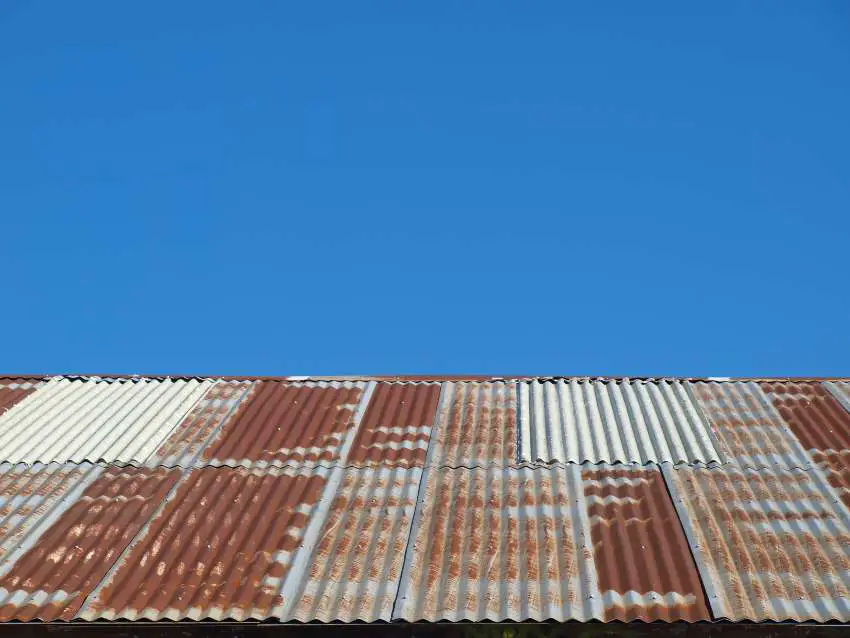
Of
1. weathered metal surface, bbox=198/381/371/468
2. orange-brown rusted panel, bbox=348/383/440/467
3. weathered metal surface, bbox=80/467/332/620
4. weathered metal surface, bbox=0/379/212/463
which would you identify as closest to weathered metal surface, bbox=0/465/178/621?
weathered metal surface, bbox=80/467/332/620

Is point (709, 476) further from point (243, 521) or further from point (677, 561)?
point (243, 521)

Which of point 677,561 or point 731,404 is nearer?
point 677,561

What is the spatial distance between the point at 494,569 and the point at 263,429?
9.52 ft

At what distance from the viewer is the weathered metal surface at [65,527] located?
5.63 metres

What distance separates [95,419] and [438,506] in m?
3.59

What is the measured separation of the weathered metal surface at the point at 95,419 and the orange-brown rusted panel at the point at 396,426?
5.53ft

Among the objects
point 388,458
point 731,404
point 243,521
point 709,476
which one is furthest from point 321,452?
point 731,404

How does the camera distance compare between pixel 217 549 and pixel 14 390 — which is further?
pixel 14 390

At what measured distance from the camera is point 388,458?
283 inches

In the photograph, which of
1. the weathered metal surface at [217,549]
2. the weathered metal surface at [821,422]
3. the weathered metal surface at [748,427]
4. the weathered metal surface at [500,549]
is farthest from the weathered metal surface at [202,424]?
the weathered metal surface at [821,422]

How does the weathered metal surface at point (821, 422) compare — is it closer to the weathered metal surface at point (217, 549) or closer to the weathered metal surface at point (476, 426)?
the weathered metal surface at point (476, 426)

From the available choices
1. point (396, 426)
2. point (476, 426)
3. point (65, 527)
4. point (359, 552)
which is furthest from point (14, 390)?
point (359, 552)

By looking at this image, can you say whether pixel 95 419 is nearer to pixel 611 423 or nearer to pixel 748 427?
pixel 611 423

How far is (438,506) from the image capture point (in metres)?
6.40
